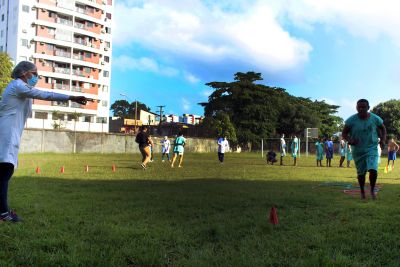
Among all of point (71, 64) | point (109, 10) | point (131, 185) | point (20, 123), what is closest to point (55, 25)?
point (71, 64)

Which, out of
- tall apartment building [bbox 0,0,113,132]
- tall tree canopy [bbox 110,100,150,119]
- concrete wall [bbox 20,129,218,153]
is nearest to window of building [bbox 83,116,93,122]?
tall apartment building [bbox 0,0,113,132]

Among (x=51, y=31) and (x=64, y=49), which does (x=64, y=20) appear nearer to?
(x=51, y=31)

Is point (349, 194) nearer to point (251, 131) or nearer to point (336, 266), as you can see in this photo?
point (336, 266)

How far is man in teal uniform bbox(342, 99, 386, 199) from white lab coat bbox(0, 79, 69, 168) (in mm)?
5690

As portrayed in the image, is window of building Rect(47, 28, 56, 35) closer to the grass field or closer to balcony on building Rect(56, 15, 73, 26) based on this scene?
balcony on building Rect(56, 15, 73, 26)

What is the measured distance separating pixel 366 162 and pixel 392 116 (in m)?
62.6

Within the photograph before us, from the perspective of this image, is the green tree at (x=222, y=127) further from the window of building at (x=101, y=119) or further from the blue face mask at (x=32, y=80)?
the blue face mask at (x=32, y=80)

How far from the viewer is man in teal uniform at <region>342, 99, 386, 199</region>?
7.94 meters


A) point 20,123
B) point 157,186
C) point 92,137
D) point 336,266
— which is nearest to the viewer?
point 336,266

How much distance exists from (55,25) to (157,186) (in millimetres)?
61541

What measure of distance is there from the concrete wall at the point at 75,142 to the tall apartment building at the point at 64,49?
769 inches

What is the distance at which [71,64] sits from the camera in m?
66.6

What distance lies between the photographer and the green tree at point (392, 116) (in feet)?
207

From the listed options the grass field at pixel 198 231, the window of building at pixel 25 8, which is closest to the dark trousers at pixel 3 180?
the grass field at pixel 198 231
